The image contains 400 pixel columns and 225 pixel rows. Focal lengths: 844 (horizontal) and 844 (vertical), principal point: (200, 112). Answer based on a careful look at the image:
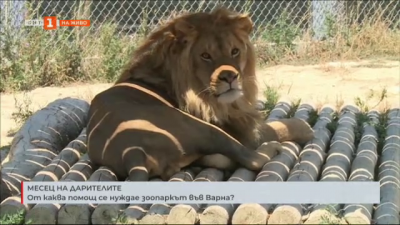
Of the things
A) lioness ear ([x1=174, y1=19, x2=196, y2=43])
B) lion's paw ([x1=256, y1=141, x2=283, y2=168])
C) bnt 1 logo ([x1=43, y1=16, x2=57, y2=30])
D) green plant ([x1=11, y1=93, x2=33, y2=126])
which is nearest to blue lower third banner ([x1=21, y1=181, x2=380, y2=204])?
lion's paw ([x1=256, y1=141, x2=283, y2=168])

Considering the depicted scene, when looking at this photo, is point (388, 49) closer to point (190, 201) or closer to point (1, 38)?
point (1, 38)

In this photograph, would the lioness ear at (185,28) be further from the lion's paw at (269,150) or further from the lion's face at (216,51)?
the lion's paw at (269,150)

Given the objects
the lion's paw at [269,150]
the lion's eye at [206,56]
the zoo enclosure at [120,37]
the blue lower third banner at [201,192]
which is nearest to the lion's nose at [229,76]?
the lion's eye at [206,56]

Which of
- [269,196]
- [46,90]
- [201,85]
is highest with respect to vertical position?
[201,85]

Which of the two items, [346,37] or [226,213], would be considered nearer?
[226,213]

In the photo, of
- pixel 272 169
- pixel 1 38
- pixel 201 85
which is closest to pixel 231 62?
pixel 201 85

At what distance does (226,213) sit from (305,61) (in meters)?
5.28

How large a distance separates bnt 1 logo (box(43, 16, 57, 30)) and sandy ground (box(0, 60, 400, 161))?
84cm

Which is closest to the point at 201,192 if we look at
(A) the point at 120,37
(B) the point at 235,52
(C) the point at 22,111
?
(B) the point at 235,52

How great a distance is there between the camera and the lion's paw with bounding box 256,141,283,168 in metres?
5.09

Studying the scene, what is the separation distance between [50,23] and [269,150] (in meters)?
4.71

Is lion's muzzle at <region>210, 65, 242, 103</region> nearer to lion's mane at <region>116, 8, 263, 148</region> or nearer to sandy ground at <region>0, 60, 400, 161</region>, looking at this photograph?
lion's mane at <region>116, 8, 263, 148</region>

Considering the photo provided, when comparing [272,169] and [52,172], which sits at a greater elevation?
[272,169]

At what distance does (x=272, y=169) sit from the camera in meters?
4.90
